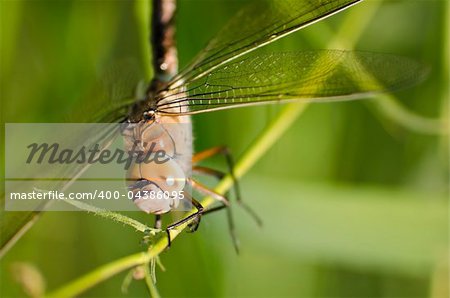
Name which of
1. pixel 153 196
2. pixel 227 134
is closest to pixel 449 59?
pixel 227 134

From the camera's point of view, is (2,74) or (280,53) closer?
(280,53)

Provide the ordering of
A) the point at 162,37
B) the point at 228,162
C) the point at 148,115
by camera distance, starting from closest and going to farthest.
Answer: the point at 148,115 → the point at 228,162 → the point at 162,37

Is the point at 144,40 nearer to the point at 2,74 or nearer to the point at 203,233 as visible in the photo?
the point at 2,74

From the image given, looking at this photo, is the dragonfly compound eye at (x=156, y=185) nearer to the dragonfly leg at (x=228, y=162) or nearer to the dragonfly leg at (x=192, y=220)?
the dragonfly leg at (x=192, y=220)

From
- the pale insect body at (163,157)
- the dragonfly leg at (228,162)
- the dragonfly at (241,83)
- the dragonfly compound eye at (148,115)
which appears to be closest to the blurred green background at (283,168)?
the dragonfly leg at (228,162)

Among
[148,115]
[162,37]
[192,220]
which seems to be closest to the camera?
[192,220]

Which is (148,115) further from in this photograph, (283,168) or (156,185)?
(283,168)

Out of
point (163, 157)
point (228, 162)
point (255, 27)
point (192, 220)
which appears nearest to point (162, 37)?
point (255, 27)
